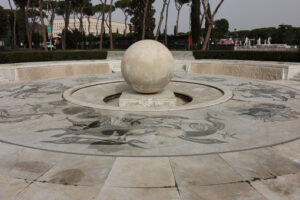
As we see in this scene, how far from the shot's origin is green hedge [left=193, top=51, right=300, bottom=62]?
962 inches

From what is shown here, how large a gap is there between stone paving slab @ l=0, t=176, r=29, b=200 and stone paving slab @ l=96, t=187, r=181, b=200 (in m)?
1.67

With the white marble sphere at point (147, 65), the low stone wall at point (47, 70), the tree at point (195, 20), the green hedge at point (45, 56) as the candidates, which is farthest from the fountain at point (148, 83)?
the tree at point (195, 20)

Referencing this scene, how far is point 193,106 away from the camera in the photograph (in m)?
10.1

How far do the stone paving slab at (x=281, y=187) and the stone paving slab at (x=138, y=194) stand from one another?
1.70m

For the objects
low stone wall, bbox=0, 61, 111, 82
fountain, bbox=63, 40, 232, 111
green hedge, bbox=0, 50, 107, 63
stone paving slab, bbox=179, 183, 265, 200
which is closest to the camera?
stone paving slab, bbox=179, 183, 265, 200

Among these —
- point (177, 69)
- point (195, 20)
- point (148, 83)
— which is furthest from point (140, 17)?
point (148, 83)

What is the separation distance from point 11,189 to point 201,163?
410cm

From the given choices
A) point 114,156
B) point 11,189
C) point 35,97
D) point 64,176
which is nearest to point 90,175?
point 64,176

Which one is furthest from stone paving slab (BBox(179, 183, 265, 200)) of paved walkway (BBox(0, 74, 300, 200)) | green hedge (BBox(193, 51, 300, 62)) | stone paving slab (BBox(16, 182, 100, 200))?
green hedge (BBox(193, 51, 300, 62))

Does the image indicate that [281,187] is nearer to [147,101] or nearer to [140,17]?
[147,101]

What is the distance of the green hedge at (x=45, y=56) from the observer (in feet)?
84.9

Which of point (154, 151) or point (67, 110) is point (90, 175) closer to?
point (154, 151)

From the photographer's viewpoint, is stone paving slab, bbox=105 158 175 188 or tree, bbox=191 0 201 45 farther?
tree, bbox=191 0 201 45

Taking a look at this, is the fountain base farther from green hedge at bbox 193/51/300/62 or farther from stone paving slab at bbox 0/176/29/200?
green hedge at bbox 193/51/300/62
